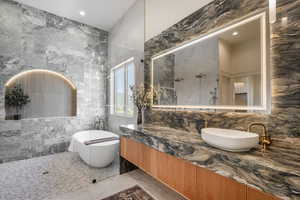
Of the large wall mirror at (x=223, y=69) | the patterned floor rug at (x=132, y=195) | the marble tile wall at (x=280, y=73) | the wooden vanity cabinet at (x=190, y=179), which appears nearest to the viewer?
the wooden vanity cabinet at (x=190, y=179)

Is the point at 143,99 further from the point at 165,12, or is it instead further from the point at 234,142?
the point at 234,142

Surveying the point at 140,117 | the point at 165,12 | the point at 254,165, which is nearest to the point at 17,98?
the point at 140,117

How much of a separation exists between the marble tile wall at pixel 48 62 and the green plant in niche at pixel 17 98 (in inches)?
4.0


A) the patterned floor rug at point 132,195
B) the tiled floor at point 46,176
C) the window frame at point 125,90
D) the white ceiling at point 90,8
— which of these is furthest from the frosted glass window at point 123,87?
the patterned floor rug at point 132,195

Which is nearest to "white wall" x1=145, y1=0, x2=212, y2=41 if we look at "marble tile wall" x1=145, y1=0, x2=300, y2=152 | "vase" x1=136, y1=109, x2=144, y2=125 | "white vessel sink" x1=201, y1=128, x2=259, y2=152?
"marble tile wall" x1=145, y1=0, x2=300, y2=152

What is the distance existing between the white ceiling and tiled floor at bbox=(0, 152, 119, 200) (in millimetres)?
3472

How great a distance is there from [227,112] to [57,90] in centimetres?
384

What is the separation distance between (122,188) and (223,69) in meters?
2.21

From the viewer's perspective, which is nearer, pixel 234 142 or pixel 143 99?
pixel 234 142

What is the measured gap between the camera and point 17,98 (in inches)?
121

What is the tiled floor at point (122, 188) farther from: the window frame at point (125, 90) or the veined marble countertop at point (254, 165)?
the window frame at point (125, 90)

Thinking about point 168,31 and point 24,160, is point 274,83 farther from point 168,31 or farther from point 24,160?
point 24,160

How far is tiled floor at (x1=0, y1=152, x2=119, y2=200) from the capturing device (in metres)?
2.00

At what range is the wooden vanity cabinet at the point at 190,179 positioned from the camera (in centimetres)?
101
